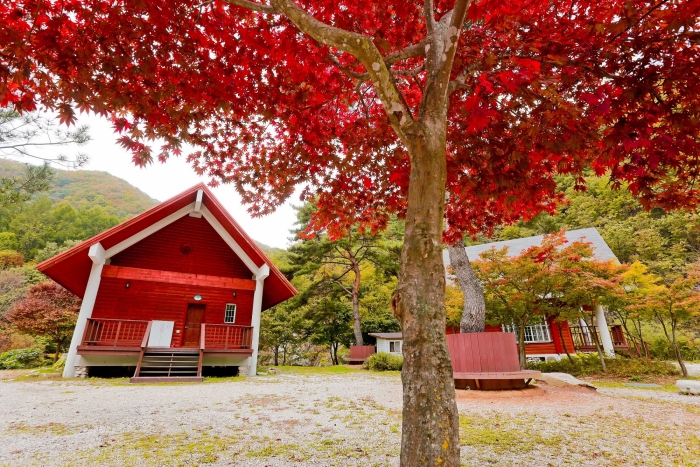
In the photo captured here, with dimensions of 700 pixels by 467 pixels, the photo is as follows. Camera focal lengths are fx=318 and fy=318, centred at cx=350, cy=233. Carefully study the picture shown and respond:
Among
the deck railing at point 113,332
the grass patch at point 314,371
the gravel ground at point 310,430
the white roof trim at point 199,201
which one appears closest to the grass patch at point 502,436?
the gravel ground at point 310,430

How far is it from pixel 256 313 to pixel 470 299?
7554 millimetres

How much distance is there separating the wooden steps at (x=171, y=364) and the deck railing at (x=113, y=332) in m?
0.71

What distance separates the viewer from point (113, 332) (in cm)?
989

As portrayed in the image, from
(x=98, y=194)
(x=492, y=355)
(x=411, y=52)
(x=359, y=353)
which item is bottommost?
(x=359, y=353)

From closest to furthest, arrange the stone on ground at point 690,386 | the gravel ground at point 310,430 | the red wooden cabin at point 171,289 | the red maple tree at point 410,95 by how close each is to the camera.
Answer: the red maple tree at point 410,95
the gravel ground at point 310,430
the stone on ground at point 690,386
the red wooden cabin at point 171,289

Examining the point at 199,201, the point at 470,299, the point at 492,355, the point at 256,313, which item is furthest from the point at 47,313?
the point at 492,355

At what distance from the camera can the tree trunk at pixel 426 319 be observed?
1860mm

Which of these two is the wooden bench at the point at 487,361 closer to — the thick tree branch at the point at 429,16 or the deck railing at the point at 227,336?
the thick tree branch at the point at 429,16

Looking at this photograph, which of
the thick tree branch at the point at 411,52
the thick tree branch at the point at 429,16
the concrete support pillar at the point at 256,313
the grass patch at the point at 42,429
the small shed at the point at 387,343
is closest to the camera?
the thick tree branch at the point at 411,52

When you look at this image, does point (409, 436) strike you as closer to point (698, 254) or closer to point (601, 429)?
point (601, 429)

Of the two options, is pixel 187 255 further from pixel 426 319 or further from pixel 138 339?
pixel 426 319

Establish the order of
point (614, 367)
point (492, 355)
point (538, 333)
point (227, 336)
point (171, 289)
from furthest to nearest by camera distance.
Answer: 1. point (538, 333)
2. point (171, 289)
3. point (614, 367)
4. point (227, 336)
5. point (492, 355)

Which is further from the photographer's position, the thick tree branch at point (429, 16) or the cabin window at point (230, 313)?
the cabin window at point (230, 313)

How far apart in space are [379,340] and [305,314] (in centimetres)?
472
